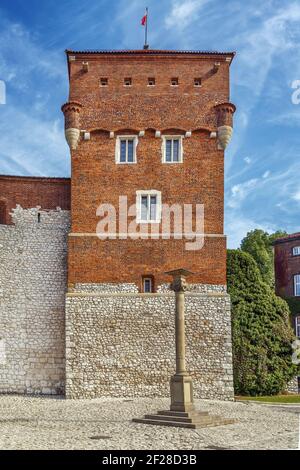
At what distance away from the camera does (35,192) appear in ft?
87.5

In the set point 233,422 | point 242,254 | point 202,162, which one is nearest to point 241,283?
point 242,254

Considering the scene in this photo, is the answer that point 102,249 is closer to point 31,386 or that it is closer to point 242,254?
point 31,386

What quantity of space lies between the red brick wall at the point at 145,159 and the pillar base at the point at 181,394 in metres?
8.51

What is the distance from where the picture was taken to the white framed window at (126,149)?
25703 mm

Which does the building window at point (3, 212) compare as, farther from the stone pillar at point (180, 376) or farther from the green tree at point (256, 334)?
the stone pillar at point (180, 376)

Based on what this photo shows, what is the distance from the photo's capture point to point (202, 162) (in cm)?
2561

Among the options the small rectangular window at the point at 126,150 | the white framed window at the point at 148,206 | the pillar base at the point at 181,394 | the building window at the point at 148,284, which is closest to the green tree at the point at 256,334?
the building window at the point at 148,284

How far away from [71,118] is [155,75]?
4133 mm

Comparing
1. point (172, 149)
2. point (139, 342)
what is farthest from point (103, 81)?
point (139, 342)

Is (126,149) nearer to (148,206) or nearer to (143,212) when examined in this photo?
(148,206)

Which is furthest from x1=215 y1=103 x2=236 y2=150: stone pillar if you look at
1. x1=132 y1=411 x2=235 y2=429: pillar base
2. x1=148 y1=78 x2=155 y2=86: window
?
x1=132 y1=411 x2=235 y2=429: pillar base

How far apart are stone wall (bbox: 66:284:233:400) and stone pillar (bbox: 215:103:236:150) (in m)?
6.20

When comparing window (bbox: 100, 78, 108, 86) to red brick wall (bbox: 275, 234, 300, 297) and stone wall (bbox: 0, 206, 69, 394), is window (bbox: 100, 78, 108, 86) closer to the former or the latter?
stone wall (bbox: 0, 206, 69, 394)

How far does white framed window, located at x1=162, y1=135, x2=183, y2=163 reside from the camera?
84.4ft
